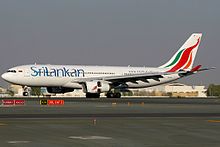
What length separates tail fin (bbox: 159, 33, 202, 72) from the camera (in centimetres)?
8669

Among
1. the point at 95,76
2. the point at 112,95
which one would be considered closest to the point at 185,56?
the point at 112,95

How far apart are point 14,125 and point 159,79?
59950 mm

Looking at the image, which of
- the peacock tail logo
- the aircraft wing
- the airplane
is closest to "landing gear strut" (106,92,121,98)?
the airplane

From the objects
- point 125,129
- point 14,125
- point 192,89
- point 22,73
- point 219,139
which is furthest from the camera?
point 192,89

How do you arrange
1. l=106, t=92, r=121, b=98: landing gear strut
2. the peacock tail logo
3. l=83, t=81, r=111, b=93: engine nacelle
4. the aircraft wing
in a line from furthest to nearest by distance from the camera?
1. the peacock tail logo
2. l=106, t=92, r=121, b=98: landing gear strut
3. the aircraft wing
4. l=83, t=81, r=111, b=93: engine nacelle

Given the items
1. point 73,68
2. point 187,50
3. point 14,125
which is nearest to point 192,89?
point 187,50

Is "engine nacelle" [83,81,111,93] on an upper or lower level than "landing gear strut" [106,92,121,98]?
upper

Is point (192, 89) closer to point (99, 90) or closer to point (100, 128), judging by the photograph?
point (99, 90)

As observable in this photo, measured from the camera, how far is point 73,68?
249 feet

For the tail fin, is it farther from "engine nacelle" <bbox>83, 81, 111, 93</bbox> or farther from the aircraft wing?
"engine nacelle" <bbox>83, 81, 111, 93</bbox>

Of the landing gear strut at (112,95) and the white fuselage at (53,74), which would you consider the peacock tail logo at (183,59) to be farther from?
the white fuselage at (53,74)

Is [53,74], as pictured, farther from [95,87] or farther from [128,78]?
[128,78]

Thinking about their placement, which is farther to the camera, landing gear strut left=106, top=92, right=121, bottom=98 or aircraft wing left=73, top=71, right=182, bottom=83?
landing gear strut left=106, top=92, right=121, bottom=98

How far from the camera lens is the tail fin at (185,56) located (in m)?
86.7
